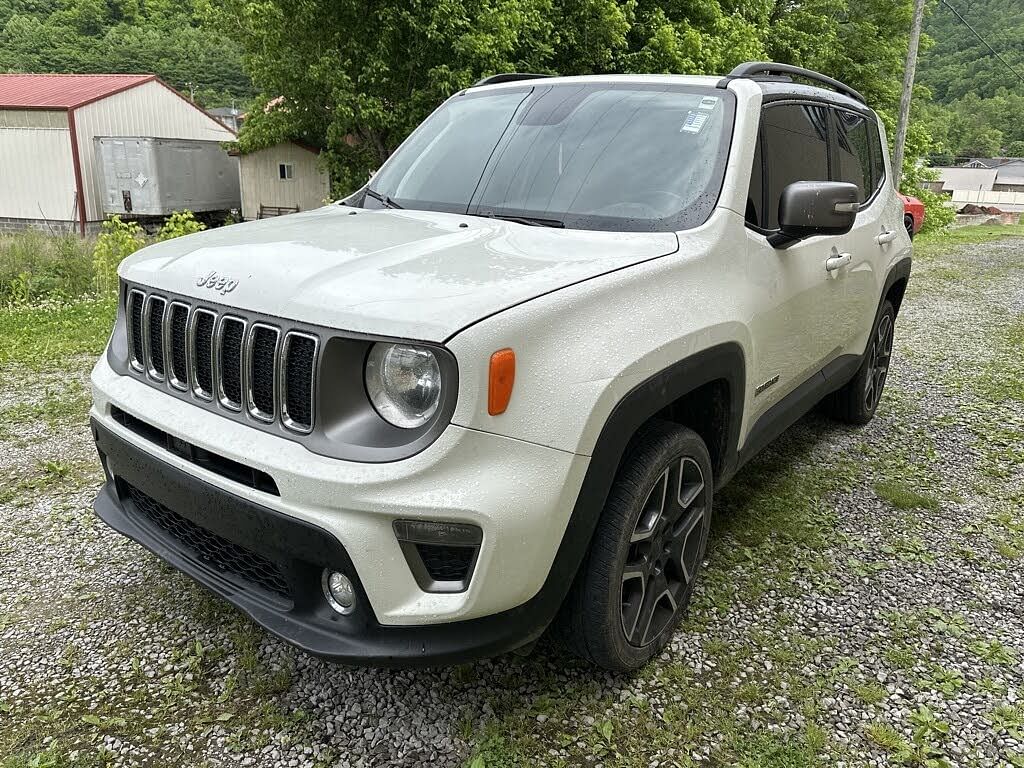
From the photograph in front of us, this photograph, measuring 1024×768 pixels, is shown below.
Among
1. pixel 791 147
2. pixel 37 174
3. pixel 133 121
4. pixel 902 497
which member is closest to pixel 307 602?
pixel 791 147

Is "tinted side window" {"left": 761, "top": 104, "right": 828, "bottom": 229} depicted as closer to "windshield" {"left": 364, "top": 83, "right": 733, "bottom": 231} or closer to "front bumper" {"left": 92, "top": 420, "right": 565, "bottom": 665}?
"windshield" {"left": 364, "top": 83, "right": 733, "bottom": 231}

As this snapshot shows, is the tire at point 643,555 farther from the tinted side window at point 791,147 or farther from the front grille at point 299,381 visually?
the tinted side window at point 791,147

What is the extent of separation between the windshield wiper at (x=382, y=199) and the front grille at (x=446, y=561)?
177 centimetres

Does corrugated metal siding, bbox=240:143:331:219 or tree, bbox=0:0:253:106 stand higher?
tree, bbox=0:0:253:106

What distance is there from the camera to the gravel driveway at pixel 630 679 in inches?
89.4

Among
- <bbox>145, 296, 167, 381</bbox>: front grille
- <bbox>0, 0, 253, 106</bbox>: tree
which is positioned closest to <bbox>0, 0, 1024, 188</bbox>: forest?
<bbox>145, 296, 167, 381</bbox>: front grille

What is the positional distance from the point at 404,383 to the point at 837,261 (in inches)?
93.2

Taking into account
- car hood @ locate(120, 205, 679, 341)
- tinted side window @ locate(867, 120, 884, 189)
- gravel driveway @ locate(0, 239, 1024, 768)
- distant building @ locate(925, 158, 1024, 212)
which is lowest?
distant building @ locate(925, 158, 1024, 212)

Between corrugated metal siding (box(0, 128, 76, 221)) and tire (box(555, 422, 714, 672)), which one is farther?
corrugated metal siding (box(0, 128, 76, 221))

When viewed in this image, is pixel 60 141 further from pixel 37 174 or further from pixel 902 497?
pixel 902 497

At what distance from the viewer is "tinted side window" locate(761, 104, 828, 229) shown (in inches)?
121

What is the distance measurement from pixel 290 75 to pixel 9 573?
19.6m

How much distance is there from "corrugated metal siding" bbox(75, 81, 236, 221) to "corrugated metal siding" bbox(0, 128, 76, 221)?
1.81 feet

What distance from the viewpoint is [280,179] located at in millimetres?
28141
